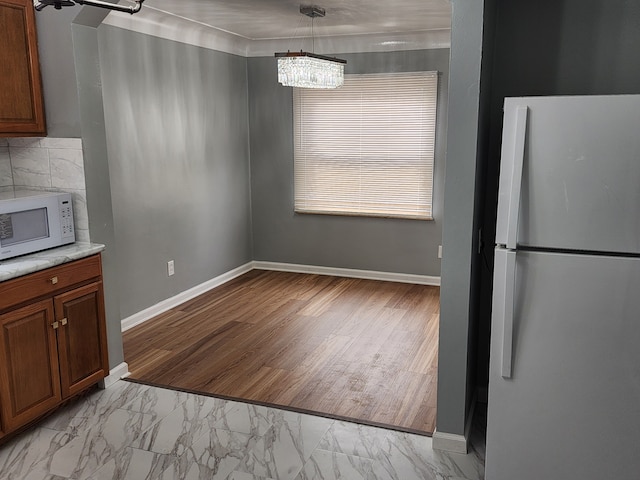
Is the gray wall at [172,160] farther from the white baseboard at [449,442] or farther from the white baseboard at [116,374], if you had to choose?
the white baseboard at [449,442]

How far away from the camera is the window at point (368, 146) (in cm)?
548

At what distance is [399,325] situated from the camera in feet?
15.1

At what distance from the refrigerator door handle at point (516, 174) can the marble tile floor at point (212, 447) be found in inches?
46.4

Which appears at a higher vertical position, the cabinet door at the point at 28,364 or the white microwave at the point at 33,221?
the white microwave at the point at 33,221

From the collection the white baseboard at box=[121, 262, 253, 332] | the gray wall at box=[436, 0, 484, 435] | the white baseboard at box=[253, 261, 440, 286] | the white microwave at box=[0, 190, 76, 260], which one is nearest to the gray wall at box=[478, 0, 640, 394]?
the gray wall at box=[436, 0, 484, 435]

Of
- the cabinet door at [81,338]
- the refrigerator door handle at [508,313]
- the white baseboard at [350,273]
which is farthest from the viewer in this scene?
the white baseboard at [350,273]

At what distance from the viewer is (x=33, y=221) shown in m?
3.02

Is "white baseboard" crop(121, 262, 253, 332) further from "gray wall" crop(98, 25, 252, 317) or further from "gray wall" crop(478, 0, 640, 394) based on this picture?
"gray wall" crop(478, 0, 640, 394)

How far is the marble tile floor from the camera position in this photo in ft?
8.64

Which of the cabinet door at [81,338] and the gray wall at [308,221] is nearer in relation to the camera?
the cabinet door at [81,338]

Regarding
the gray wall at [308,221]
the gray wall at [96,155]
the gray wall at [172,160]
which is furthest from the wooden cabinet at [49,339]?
the gray wall at [308,221]

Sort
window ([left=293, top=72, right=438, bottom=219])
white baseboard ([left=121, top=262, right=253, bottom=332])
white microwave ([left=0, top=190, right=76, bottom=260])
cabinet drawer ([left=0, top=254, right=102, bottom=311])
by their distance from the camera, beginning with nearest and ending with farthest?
cabinet drawer ([left=0, top=254, right=102, bottom=311]) < white microwave ([left=0, top=190, right=76, bottom=260]) < white baseboard ([left=121, top=262, right=253, bottom=332]) < window ([left=293, top=72, right=438, bottom=219])

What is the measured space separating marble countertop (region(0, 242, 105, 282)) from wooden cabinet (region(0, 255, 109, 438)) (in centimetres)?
4

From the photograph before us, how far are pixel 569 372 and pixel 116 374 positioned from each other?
265 cm
